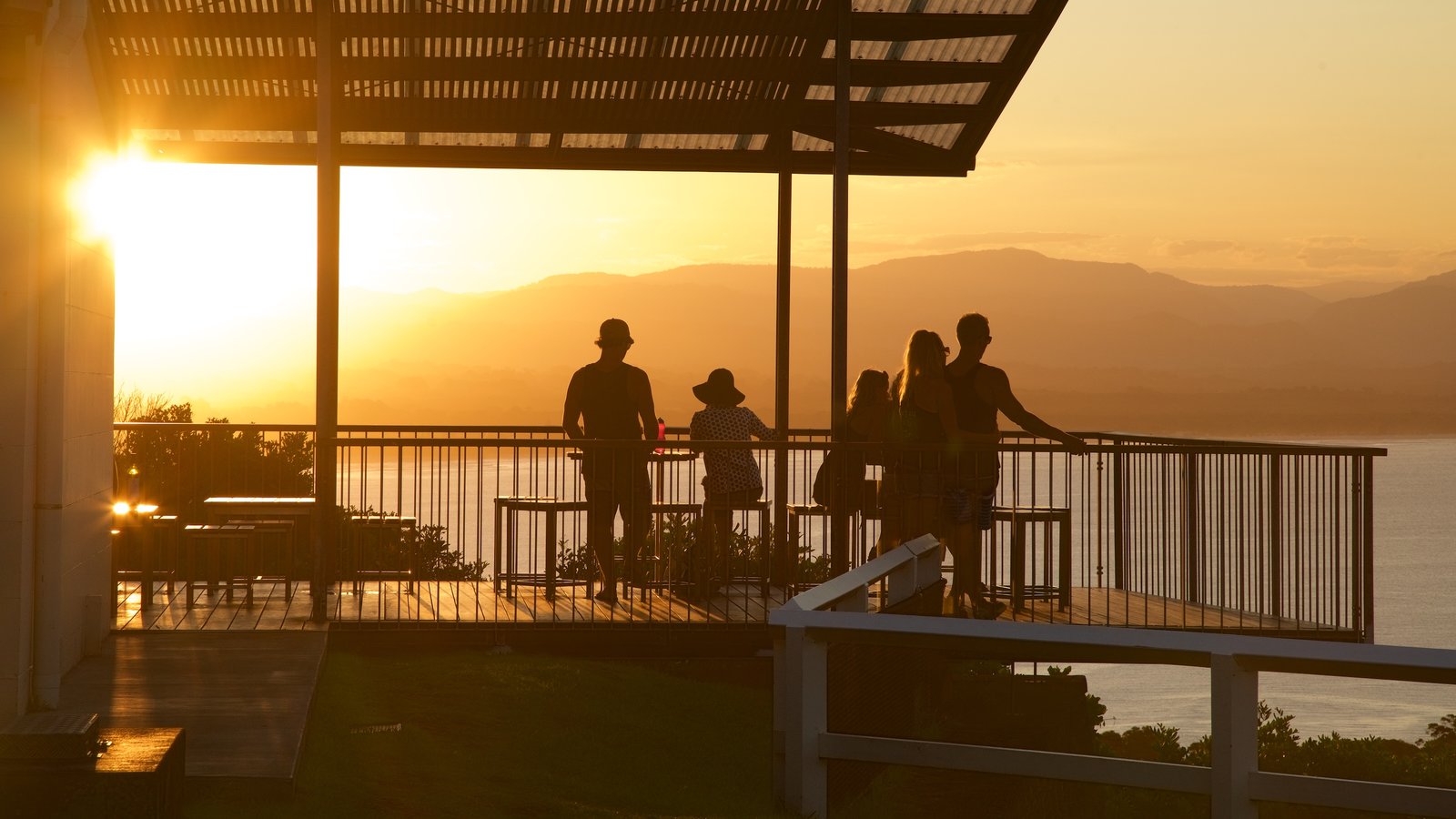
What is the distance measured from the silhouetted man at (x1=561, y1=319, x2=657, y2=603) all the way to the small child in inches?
19.4

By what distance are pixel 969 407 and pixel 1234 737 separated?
5.02m

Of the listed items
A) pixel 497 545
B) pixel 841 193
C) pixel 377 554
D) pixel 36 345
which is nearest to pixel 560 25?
pixel 841 193

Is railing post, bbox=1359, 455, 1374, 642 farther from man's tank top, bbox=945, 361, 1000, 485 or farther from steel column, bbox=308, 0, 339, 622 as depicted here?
steel column, bbox=308, 0, 339, 622

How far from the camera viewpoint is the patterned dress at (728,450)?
10773mm

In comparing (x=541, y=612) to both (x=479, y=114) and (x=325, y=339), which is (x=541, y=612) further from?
(x=479, y=114)

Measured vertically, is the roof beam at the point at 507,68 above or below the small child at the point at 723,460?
above

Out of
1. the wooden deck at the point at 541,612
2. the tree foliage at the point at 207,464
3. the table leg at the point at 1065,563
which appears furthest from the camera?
A: the tree foliage at the point at 207,464

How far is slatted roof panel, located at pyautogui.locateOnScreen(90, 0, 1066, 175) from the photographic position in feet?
38.4

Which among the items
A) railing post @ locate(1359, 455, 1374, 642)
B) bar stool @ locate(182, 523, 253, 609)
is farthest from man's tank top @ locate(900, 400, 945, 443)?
bar stool @ locate(182, 523, 253, 609)

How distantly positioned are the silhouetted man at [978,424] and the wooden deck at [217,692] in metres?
4.08

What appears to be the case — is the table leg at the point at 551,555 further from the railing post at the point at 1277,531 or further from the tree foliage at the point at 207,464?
the tree foliage at the point at 207,464

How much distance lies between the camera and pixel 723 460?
1077 centimetres

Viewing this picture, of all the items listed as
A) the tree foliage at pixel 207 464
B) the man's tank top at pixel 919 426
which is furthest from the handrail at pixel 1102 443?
the tree foliage at pixel 207 464

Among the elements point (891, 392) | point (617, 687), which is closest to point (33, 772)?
point (617, 687)
